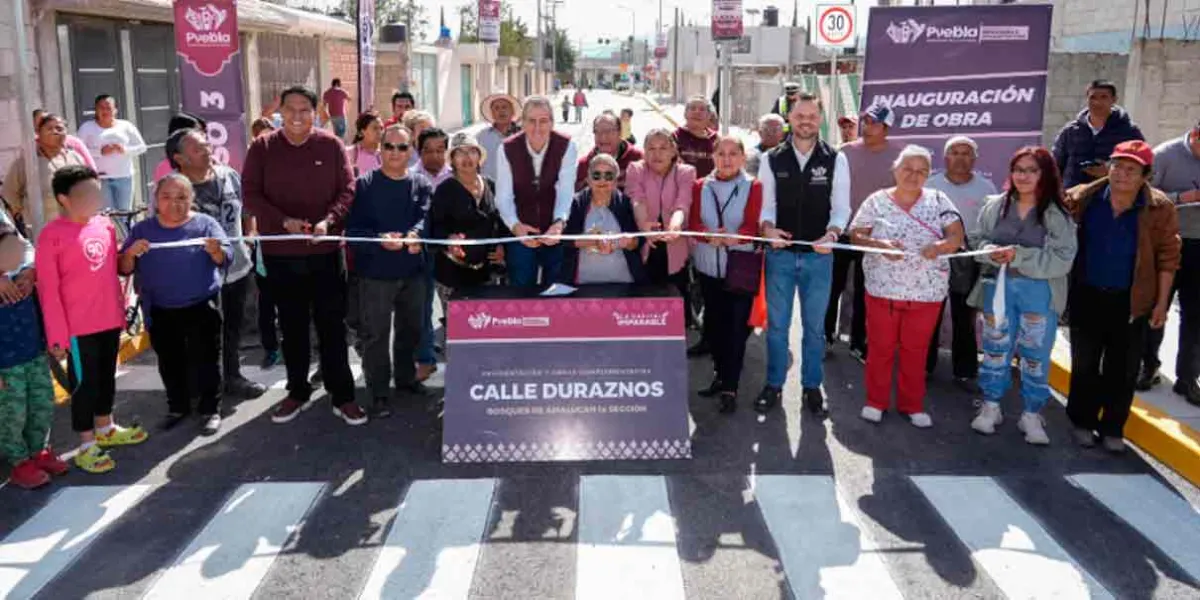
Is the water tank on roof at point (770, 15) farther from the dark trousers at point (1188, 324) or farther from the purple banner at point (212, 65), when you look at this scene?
the dark trousers at point (1188, 324)

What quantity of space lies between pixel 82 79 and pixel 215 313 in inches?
341

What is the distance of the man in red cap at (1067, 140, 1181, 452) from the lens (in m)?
6.02

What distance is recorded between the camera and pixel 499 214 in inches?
281

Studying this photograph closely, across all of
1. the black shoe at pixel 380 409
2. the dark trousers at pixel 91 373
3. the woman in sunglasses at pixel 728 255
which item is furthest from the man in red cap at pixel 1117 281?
the dark trousers at pixel 91 373

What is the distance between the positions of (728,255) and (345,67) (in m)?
22.6

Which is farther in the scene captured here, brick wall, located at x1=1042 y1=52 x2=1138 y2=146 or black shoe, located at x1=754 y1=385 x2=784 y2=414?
brick wall, located at x1=1042 y1=52 x2=1138 y2=146

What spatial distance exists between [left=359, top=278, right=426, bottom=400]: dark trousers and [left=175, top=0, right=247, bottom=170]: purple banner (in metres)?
3.55

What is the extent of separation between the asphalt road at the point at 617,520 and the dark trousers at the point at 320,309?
1.18 feet

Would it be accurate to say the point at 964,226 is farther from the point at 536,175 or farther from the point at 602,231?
the point at 536,175

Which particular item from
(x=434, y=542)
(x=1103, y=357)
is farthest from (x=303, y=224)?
(x=1103, y=357)

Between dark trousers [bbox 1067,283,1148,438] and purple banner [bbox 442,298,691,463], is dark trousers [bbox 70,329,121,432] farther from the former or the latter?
dark trousers [bbox 1067,283,1148,438]

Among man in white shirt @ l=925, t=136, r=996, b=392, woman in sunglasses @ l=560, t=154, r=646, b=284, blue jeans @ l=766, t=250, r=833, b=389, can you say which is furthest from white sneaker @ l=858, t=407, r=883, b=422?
woman in sunglasses @ l=560, t=154, r=646, b=284

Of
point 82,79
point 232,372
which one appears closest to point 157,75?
point 82,79

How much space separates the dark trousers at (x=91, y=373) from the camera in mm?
6023
